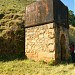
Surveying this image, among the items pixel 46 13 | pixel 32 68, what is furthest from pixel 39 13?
pixel 32 68

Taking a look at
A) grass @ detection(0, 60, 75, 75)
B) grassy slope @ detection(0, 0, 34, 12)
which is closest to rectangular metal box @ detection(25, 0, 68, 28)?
grass @ detection(0, 60, 75, 75)

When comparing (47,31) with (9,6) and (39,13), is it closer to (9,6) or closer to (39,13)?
(39,13)

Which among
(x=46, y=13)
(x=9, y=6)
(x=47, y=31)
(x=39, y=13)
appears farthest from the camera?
(x=9, y=6)

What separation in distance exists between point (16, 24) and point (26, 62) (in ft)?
10.0

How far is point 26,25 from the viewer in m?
11.2

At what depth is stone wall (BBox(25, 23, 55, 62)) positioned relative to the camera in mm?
9609

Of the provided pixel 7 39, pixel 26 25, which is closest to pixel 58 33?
pixel 26 25

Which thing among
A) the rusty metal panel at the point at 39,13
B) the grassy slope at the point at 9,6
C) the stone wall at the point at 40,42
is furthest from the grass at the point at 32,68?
the grassy slope at the point at 9,6

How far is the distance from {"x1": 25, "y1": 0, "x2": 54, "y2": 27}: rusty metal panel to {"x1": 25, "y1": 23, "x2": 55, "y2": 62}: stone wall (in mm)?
281

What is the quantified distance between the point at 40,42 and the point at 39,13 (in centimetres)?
160

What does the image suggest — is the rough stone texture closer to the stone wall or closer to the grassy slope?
the stone wall

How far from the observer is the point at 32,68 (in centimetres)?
874

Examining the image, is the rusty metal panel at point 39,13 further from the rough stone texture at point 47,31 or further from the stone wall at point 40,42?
the stone wall at point 40,42

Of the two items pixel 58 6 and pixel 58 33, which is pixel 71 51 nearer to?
pixel 58 33
